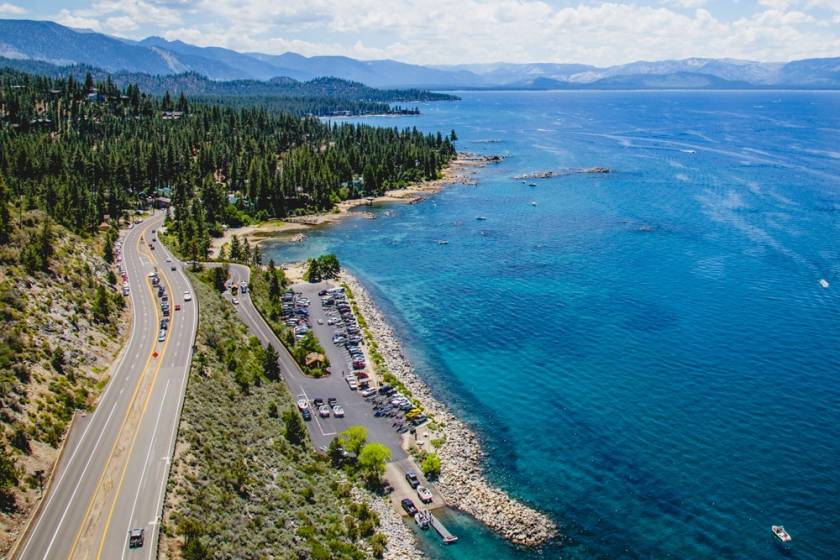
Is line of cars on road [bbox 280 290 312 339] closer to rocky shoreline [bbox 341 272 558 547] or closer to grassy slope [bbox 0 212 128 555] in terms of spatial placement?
rocky shoreline [bbox 341 272 558 547]

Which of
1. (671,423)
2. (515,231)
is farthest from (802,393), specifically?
(515,231)

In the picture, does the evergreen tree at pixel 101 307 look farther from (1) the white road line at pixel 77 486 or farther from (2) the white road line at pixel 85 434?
(1) the white road line at pixel 77 486

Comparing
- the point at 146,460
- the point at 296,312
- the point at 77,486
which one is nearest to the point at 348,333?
the point at 296,312

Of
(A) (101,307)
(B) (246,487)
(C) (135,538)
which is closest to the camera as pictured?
(C) (135,538)

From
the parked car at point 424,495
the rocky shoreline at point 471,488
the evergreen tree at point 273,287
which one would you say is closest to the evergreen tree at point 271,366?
the rocky shoreline at point 471,488

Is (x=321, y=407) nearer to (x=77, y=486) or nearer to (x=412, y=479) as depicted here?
(x=412, y=479)

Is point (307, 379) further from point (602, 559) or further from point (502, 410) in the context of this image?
point (602, 559)
